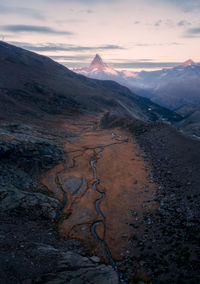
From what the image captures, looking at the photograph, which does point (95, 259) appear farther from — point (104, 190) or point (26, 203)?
point (104, 190)

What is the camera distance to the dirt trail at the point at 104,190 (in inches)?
781

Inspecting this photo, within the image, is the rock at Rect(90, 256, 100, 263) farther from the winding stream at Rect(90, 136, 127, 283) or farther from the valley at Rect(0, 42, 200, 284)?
the winding stream at Rect(90, 136, 127, 283)

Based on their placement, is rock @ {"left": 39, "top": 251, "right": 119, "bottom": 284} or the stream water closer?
rock @ {"left": 39, "top": 251, "right": 119, "bottom": 284}

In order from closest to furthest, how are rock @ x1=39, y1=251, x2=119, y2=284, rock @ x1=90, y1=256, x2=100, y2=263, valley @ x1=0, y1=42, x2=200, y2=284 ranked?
rock @ x1=39, y1=251, x2=119, y2=284, valley @ x1=0, y1=42, x2=200, y2=284, rock @ x1=90, y1=256, x2=100, y2=263

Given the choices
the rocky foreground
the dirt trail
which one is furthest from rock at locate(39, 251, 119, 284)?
the dirt trail

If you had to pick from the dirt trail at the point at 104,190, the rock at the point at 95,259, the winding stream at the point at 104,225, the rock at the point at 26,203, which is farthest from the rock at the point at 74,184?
the rock at the point at 95,259

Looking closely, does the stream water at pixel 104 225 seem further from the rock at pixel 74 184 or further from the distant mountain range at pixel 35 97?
the distant mountain range at pixel 35 97

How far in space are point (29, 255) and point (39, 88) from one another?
269 ft

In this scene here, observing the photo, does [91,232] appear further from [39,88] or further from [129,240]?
[39,88]

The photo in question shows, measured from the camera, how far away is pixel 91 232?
65.9ft

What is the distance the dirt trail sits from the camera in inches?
781

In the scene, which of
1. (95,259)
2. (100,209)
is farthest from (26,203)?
(95,259)

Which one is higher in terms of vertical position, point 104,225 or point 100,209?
point 100,209

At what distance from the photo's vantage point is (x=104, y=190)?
27859mm
